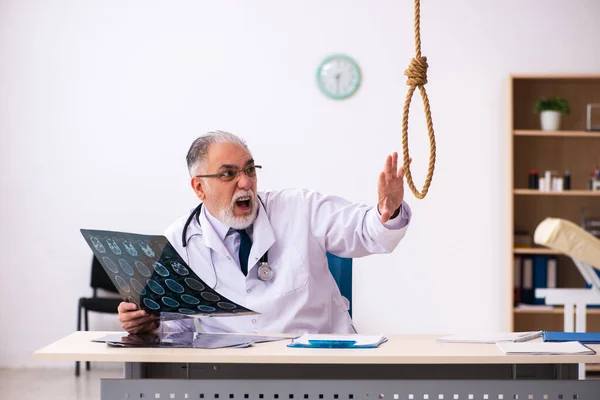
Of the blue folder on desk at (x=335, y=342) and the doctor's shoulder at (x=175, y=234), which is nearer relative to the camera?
the blue folder on desk at (x=335, y=342)

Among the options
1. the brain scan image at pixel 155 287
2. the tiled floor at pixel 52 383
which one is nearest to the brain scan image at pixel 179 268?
the brain scan image at pixel 155 287

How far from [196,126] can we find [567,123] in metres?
2.55

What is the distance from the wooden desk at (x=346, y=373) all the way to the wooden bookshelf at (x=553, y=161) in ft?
11.2

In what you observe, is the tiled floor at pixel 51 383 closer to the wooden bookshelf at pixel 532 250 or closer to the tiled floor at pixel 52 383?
the tiled floor at pixel 52 383

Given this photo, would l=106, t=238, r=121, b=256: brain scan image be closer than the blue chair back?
Yes

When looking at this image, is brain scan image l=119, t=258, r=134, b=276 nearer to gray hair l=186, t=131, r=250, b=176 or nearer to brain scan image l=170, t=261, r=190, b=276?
brain scan image l=170, t=261, r=190, b=276

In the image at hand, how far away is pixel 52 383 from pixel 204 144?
111 inches

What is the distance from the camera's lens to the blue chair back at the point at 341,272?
291cm

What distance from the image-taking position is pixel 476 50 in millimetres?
5508

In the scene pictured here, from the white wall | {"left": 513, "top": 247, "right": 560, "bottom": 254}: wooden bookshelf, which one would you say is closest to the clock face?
the white wall

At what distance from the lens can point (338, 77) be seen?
216 inches

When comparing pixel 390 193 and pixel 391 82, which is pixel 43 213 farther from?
pixel 390 193

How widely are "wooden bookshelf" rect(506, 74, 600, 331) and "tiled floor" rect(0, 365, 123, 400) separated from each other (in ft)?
9.13

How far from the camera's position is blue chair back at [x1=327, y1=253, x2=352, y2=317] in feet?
9.54
